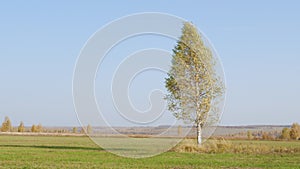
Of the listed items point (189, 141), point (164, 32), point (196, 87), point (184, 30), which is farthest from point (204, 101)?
point (164, 32)

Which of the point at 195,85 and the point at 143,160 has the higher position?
the point at 195,85

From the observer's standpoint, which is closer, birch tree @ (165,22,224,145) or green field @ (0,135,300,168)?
green field @ (0,135,300,168)

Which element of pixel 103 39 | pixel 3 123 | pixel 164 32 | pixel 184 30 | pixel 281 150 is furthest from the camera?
pixel 3 123

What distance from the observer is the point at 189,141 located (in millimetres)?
42094

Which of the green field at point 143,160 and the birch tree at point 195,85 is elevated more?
the birch tree at point 195,85

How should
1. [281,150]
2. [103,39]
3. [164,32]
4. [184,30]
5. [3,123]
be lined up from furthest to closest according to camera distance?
[3,123], [184,30], [281,150], [164,32], [103,39]

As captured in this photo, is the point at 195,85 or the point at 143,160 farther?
the point at 195,85

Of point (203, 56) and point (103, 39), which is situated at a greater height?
point (203, 56)

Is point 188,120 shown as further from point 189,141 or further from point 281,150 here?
point 281,150

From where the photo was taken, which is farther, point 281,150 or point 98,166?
point 281,150

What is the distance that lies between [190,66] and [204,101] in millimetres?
3538

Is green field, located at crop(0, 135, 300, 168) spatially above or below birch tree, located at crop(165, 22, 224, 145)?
below

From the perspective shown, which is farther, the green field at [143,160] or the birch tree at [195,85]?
the birch tree at [195,85]

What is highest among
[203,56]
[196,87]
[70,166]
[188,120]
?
[203,56]
